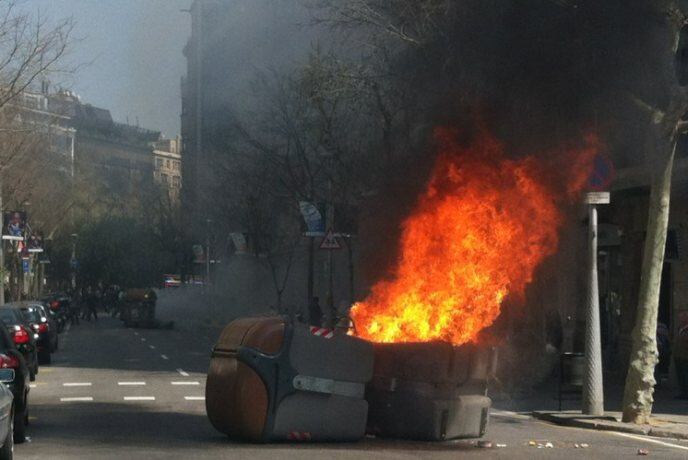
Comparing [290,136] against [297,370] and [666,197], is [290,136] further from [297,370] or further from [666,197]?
[297,370]

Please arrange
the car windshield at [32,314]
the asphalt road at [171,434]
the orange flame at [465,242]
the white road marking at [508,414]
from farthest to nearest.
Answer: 1. the car windshield at [32,314]
2. the white road marking at [508,414]
3. the orange flame at [465,242]
4. the asphalt road at [171,434]

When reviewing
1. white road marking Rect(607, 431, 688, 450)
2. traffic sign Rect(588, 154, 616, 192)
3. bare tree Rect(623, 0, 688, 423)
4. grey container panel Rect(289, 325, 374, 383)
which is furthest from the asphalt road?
traffic sign Rect(588, 154, 616, 192)

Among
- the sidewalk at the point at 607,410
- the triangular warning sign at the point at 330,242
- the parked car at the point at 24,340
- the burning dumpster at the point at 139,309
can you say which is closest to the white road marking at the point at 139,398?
the parked car at the point at 24,340

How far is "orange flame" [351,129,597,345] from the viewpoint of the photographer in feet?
54.2

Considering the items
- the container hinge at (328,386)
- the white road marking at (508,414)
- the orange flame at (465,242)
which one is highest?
the orange flame at (465,242)

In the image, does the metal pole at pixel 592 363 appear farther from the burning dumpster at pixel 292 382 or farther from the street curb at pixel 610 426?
the burning dumpster at pixel 292 382

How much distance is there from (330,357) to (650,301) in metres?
6.39

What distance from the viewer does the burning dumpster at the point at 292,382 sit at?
14.3m

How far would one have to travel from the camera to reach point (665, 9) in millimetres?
18141

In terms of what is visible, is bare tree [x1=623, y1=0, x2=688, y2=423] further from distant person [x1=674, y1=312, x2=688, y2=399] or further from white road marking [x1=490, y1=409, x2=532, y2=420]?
distant person [x1=674, y1=312, x2=688, y2=399]

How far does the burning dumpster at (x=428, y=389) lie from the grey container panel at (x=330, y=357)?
40 cm

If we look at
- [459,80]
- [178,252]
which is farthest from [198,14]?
[459,80]

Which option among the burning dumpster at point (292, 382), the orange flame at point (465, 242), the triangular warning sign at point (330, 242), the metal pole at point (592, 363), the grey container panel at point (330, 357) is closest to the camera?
the burning dumpster at point (292, 382)

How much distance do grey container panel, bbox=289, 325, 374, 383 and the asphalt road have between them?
842 millimetres
